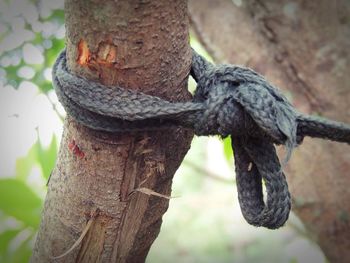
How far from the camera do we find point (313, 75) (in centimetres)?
89

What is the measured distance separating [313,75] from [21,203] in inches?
22.3

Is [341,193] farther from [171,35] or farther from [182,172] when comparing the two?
[182,172]

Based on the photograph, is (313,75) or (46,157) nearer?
(46,157)

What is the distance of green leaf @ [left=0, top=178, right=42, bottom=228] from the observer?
0.70 m

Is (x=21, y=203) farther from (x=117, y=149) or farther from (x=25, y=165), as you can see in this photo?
(x=117, y=149)

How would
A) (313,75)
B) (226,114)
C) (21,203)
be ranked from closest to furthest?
1. (226,114)
2. (21,203)
3. (313,75)

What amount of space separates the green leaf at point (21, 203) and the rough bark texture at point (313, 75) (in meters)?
0.47

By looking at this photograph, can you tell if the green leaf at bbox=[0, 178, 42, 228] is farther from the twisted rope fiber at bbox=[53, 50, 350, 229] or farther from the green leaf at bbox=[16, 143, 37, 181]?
the twisted rope fiber at bbox=[53, 50, 350, 229]

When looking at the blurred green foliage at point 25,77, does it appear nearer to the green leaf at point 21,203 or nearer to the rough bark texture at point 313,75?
the green leaf at point 21,203

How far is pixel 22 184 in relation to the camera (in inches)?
28.3

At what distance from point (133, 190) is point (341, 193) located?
1.81ft

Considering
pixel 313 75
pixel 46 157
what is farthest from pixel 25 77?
pixel 313 75

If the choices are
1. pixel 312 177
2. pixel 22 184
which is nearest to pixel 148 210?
pixel 22 184

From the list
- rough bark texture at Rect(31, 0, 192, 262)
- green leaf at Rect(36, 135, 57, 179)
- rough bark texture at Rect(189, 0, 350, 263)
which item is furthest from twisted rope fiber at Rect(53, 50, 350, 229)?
rough bark texture at Rect(189, 0, 350, 263)
